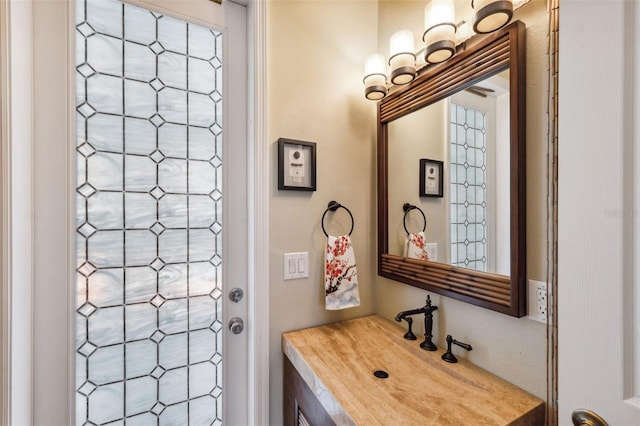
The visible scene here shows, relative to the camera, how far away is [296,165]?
1.27 m

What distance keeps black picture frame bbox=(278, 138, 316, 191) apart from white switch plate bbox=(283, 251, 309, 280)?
1.02 feet

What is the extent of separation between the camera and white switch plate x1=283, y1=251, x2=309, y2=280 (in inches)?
49.7

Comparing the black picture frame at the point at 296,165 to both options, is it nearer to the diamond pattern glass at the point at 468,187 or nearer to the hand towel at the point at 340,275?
the hand towel at the point at 340,275

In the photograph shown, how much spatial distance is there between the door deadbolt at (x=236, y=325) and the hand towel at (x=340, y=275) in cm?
40

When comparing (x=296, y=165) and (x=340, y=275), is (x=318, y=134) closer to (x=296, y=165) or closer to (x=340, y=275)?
(x=296, y=165)

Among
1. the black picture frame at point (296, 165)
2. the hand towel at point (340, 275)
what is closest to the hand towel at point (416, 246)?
the hand towel at point (340, 275)

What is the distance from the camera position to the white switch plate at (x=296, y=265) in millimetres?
1263

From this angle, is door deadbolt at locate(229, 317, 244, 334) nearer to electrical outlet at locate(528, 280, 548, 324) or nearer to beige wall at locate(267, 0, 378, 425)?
beige wall at locate(267, 0, 378, 425)

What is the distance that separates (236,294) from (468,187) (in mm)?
1057

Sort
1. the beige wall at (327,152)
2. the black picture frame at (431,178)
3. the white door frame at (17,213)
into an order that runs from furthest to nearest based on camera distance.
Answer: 1. the beige wall at (327,152)
2. the black picture frame at (431,178)
3. the white door frame at (17,213)

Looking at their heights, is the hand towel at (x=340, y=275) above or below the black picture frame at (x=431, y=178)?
below

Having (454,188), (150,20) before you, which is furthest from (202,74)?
(454,188)

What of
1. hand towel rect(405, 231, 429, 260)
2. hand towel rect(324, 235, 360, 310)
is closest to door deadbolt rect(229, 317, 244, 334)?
hand towel rect(324, 235, 360, 310)
